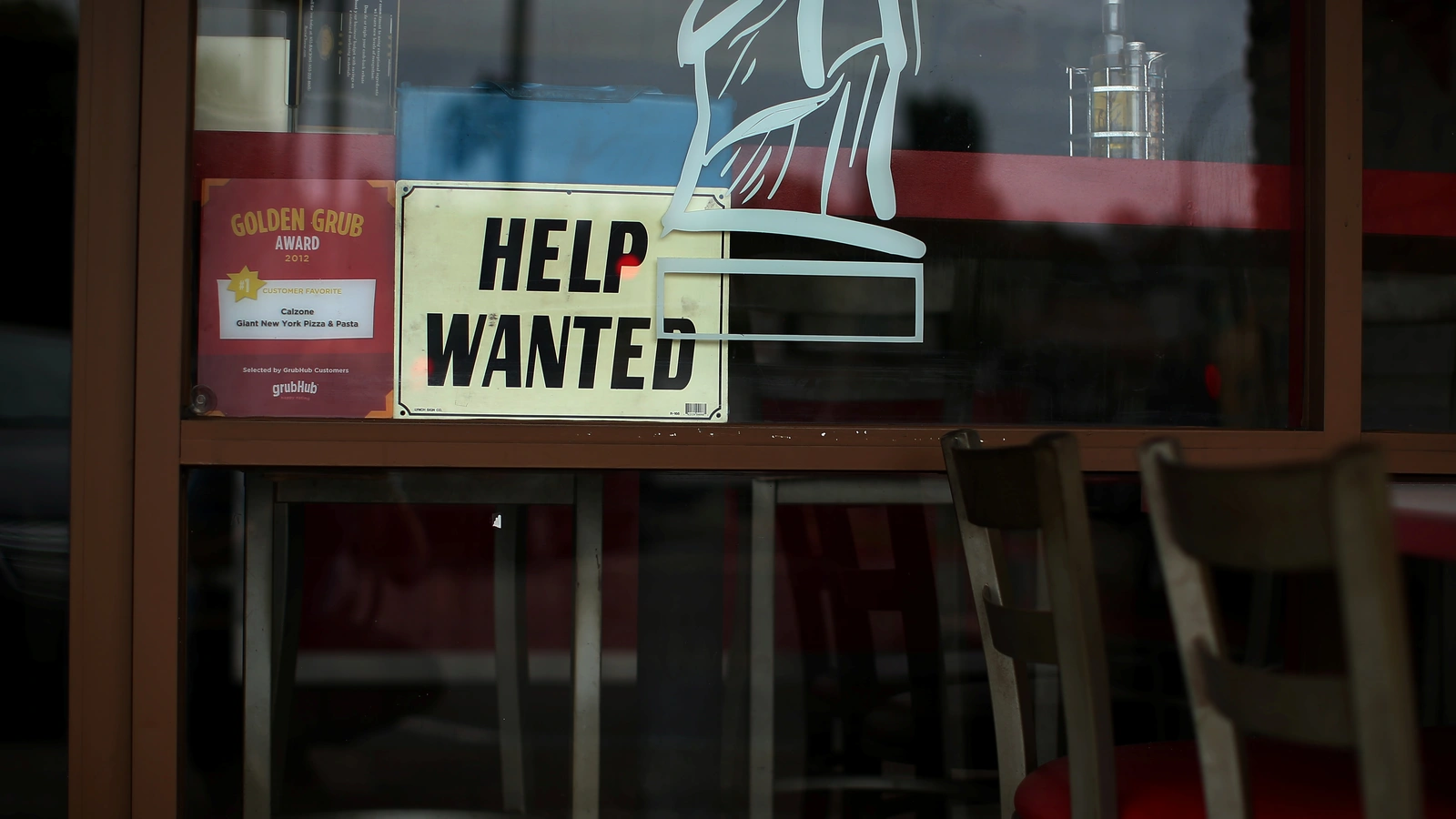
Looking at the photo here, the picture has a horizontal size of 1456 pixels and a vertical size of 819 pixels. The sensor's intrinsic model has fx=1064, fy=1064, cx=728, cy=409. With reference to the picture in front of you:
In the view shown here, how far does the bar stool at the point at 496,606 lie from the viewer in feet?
5.48

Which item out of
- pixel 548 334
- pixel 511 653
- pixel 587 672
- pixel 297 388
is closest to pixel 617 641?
pixel 587 672

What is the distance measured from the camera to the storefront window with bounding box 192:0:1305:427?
166cm

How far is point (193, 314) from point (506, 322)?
1.53 ft

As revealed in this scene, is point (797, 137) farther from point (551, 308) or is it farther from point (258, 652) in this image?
point (258, 652)

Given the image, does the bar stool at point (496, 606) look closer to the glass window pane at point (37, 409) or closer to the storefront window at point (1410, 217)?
the glass window pane at point (37, 409)

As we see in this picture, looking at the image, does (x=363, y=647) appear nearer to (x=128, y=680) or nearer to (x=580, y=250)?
(x=128, y=680)

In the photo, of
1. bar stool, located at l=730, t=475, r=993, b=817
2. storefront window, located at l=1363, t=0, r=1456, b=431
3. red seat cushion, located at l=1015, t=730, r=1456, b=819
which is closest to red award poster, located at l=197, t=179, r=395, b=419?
bar stool, located at l=730, t=475, r=993, b=817

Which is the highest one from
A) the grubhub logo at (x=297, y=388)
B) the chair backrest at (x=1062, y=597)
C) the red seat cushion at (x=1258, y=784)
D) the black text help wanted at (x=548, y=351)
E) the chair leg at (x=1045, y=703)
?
the black text help wanted at (x=548, y=351)

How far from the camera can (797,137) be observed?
5.78 feet

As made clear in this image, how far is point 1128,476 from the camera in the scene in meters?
1.77

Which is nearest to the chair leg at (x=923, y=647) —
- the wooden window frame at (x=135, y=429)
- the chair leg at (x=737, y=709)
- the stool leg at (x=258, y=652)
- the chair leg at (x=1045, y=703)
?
the chair leg at (x=1045, y=703)

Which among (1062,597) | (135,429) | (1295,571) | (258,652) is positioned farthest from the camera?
(258,652)

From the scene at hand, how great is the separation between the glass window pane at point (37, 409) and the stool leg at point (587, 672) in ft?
2.46

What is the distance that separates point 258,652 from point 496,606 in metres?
0.37
